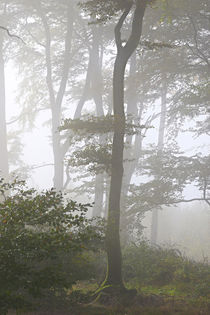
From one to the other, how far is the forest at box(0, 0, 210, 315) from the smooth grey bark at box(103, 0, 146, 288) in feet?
0.08

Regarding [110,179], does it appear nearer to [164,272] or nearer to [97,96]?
[97,96]

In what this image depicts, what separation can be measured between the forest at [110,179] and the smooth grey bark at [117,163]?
25mm

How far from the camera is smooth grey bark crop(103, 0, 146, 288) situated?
24.9 ft

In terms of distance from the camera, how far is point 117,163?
7.95 metres

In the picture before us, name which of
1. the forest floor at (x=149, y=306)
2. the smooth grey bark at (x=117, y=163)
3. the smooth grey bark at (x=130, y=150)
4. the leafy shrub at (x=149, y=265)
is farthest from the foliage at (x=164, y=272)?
the smooth grey bark at (x=130, y=150)

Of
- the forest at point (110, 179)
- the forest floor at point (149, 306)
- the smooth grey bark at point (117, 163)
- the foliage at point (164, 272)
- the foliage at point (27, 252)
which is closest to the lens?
the foliage at point (27, 252)

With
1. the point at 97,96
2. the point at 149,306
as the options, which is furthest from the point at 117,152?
the point at 97,96

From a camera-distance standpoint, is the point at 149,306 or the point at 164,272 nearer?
the point at 149,306

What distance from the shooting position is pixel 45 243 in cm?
401

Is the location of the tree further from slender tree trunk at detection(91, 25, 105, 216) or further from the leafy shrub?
slender tree trunk at detection(91, 25, 105, 216)

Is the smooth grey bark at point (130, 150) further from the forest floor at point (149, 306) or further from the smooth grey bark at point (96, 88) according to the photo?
the forest floor at point (149, 306)

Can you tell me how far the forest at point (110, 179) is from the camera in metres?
4.42

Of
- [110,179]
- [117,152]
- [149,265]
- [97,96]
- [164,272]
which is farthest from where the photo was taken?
[97,96]

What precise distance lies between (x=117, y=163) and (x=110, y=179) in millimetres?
7939
